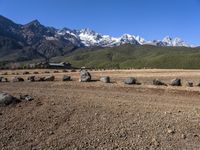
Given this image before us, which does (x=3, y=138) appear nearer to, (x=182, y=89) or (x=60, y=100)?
(x=60, y=100)

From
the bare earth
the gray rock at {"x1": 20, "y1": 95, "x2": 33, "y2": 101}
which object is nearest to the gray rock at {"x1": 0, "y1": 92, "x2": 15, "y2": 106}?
the bare earth

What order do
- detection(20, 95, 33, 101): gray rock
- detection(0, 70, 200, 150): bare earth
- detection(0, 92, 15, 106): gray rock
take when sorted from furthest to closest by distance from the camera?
detection(20, 95, 33, 101): gray rock → detection(0, 92, 15, 106): gray rock → detection(0, 70, 200, 150): bare earth

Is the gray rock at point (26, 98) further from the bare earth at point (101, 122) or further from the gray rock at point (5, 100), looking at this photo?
the gray rock at point (5, 100)

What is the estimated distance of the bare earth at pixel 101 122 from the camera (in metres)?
14.3

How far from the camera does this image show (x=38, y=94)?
2244 cm

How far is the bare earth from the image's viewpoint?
46.8 ft

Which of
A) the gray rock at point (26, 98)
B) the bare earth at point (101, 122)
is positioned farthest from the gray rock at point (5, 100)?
the gray rock at point (26, 98)

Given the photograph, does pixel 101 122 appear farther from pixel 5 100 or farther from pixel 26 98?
pixel 26 98

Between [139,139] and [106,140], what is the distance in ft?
3.63

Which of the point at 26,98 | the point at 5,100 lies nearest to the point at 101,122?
the point at 5,100

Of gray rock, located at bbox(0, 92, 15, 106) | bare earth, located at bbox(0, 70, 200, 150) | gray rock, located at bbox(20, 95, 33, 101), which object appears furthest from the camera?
gray rock, located at bbox(20, 95, 33, 101)

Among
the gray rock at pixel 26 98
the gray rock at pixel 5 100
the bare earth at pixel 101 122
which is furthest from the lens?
the gray rock at pixel 26 98

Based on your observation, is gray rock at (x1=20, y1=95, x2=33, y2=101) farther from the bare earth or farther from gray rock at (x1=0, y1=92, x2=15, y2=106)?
gray rock at (x1=0, y1=92, x2=15, y2=106)

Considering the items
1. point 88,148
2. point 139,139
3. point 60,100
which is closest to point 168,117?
point 139,139
